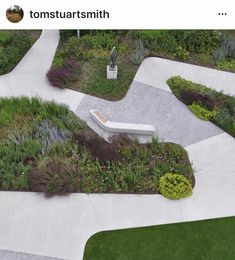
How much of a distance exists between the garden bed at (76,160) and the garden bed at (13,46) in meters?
2.96

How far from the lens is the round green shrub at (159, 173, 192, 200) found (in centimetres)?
1104

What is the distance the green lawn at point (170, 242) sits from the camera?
989cm

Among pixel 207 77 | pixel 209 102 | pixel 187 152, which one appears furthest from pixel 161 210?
pixel 207 77

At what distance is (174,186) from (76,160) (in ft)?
9.61

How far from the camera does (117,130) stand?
12.8 meters

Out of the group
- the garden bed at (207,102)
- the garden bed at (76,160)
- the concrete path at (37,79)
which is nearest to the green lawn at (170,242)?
the garden bed at (76,160)

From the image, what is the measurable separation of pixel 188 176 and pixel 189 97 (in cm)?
342

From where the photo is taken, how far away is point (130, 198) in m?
11.1

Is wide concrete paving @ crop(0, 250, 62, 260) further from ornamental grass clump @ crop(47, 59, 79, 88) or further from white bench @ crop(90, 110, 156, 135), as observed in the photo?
ornamental grass clump @ crop(47, 59, 79, 88)

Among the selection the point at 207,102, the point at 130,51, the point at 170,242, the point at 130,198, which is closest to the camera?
the point at 170,242

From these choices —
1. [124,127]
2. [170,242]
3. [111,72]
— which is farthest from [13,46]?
[170,242]

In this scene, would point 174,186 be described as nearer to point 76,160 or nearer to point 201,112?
point 76,160

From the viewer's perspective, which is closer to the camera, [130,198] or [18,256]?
[18,256]

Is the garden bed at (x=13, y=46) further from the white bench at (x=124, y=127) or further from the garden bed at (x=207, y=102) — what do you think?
the garden bed at (x=207, y=102)
